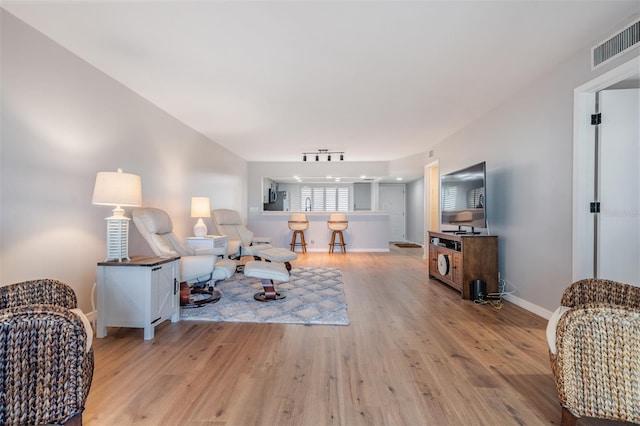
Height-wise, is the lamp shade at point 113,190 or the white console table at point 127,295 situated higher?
the lamp shade at point 113,190

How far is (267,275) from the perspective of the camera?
307 cm

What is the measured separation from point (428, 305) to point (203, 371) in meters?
2.34

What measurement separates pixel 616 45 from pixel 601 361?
236cm

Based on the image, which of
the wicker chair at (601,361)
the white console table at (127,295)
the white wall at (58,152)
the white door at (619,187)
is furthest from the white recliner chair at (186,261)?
the white door at (619,187)

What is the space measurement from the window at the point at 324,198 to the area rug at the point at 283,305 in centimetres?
583

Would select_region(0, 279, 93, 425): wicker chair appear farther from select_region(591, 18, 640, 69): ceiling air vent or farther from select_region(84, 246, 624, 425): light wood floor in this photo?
select_region(591, 18, 640, 69): ceiling air vent

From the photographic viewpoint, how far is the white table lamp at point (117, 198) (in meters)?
2.23

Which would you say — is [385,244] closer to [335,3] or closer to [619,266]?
[619,266]

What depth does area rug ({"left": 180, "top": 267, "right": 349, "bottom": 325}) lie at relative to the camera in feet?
8.82

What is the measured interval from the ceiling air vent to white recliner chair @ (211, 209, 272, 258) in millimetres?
4303

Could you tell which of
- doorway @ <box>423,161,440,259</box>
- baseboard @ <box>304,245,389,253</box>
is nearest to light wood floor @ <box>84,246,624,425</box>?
doorway @ <box>423,161,440,259</box>

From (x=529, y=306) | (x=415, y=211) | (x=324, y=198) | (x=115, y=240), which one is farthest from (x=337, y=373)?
(x=324, y=198)

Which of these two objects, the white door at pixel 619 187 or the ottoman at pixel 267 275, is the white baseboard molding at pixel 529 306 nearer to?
the white door at pixel 619 187

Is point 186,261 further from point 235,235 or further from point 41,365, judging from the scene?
point 235,235
